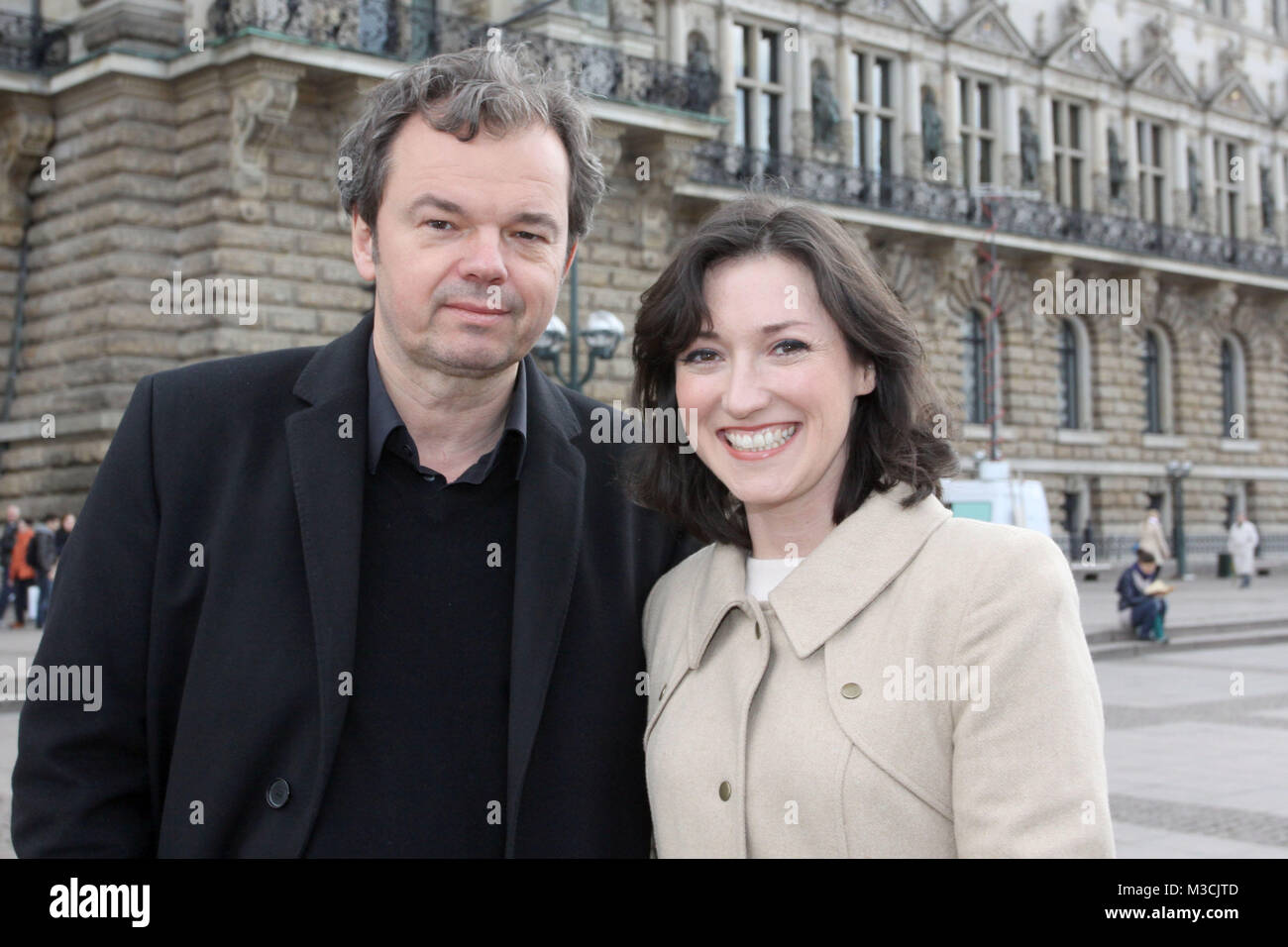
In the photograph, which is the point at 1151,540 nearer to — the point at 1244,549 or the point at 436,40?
the point at 1244,549

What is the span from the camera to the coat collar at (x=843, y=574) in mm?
2643

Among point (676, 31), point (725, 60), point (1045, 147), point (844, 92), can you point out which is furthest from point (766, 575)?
point (1045, 147)

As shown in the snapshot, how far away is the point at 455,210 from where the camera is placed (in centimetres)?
283

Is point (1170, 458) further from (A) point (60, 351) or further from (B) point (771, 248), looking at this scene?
(B) point (771, 248)

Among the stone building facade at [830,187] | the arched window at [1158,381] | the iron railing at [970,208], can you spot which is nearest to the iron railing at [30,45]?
the stone building facade at [830,187]

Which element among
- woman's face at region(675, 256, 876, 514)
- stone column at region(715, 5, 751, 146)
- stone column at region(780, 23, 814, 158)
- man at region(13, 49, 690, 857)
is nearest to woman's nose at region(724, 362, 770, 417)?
woman's face at region(675, 256, 876, 514)

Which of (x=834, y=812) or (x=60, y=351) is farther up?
(x=60, y=351)

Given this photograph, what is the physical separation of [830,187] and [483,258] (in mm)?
25803

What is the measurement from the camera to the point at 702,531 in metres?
3.01

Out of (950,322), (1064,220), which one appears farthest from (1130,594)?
(1064,220)

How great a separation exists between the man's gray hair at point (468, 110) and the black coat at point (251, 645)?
0.39 metres

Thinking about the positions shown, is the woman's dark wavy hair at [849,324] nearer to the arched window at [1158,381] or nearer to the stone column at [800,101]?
the stone column at [800,101]

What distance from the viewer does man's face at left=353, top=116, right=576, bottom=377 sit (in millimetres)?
2818
